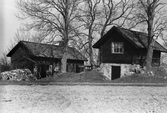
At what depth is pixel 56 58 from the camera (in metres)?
39.7

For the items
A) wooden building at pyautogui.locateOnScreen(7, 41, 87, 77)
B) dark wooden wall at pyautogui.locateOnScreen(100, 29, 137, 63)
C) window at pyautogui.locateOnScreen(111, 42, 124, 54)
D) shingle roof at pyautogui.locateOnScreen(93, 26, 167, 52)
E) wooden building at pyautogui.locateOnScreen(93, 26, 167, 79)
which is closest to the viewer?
shingle roof at pyautogui.locateOnScreen(93, 26, 167, 52)

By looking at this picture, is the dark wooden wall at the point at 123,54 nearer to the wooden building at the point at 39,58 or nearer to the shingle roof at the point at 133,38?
the shingle roof at the point at 133,38

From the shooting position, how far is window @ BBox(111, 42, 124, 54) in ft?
103

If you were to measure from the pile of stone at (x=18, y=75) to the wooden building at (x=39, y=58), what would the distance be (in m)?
1.50

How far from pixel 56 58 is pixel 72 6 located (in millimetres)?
10222

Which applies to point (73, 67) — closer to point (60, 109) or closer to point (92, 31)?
point (92, 31)

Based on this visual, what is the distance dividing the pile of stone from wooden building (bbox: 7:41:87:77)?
4.91 ft

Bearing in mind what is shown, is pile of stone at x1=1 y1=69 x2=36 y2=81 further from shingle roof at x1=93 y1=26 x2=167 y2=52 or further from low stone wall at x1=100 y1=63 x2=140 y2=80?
shingle roof at x1=93 y1=26 x2=167 y2=52

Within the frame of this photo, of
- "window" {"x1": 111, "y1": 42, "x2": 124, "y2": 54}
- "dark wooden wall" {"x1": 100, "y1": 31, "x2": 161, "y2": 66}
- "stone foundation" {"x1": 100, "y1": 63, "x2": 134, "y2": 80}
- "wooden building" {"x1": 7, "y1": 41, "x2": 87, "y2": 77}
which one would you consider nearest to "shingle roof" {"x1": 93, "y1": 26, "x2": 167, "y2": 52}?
"dark wooden wall" {"x1": 100, "y1": 31, "x2": 161, "y2": 66}

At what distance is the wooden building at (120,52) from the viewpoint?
3058 centimetres

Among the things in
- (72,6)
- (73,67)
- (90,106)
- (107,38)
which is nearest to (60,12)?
(72,6)

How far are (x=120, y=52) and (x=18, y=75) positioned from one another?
39.5 feet

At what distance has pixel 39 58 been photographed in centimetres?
3716

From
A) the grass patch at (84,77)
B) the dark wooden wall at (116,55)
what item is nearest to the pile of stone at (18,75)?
the grass patch at (84,77)
